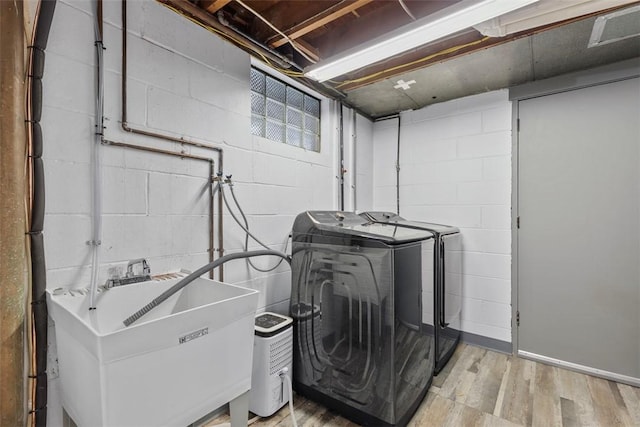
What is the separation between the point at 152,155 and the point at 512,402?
2.79m

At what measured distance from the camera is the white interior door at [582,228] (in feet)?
7.43

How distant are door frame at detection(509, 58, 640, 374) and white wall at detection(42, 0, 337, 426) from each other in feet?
6.91

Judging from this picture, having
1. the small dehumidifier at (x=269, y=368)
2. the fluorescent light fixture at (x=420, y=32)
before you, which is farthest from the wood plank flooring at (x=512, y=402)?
the fluorescent light fixture at (x=420, y=32)

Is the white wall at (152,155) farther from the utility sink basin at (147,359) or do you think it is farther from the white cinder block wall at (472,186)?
the white cinder block wall at (472,186)

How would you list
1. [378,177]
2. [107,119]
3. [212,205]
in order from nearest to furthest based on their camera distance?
1. [107,119]
2. [212,205]
3. [378,177]

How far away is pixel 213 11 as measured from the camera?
70.4 inches

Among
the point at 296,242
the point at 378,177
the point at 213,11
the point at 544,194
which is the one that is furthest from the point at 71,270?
the point at 544,194

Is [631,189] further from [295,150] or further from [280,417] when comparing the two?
[280,417]

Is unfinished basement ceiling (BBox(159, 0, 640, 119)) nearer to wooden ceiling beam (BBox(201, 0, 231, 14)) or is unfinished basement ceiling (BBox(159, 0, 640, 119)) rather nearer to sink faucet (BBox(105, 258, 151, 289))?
wooden ceiling beam (BBox(201, 0, 231, 14))

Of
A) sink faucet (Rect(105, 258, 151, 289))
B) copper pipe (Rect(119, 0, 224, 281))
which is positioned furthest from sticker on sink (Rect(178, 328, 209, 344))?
copper pipe (Rect(119, 0, 224, 281))

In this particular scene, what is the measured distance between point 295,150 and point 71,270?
5.67ft

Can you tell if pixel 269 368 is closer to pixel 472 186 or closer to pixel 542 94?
pixel 472 186

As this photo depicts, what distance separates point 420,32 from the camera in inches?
66.6

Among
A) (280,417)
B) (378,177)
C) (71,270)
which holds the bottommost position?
(280,417)
